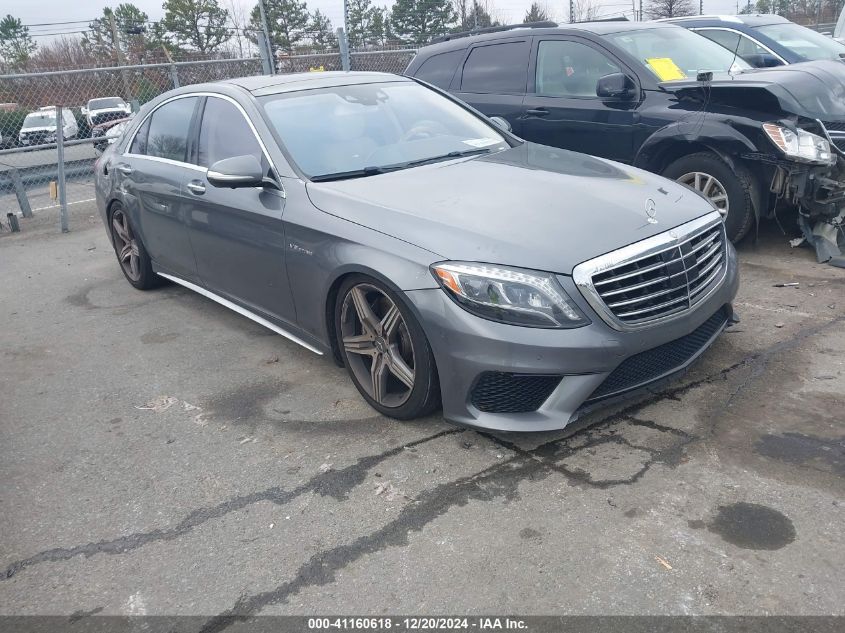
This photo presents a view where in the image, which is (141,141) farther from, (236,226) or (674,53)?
(674,53)

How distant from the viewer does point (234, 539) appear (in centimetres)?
290

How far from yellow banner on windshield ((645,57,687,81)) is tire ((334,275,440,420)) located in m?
3.84

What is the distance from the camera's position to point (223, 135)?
4.66 m

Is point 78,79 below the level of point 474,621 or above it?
above

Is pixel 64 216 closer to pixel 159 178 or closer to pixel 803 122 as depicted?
pixel 159 178

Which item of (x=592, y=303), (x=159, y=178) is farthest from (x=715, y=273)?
(x=159, y=178)

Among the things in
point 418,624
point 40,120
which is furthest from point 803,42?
point 40,120

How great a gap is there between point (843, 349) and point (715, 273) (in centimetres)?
102

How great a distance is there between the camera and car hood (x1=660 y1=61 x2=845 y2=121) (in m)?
5.57

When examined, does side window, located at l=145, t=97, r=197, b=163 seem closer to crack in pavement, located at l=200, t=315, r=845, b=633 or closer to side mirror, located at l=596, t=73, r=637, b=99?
crack in pavement, located at l=200, t=315, r=845, b=633

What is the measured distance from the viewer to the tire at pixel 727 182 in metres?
5.62

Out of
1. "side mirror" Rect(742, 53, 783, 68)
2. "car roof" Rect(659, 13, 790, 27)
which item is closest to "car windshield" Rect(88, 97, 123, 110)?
"car roof" Rect(659, 13, 790, 27)

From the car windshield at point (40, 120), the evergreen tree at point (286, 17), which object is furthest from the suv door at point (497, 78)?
the evergreen tree at point (286, 17)

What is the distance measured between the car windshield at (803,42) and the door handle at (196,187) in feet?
24.1
